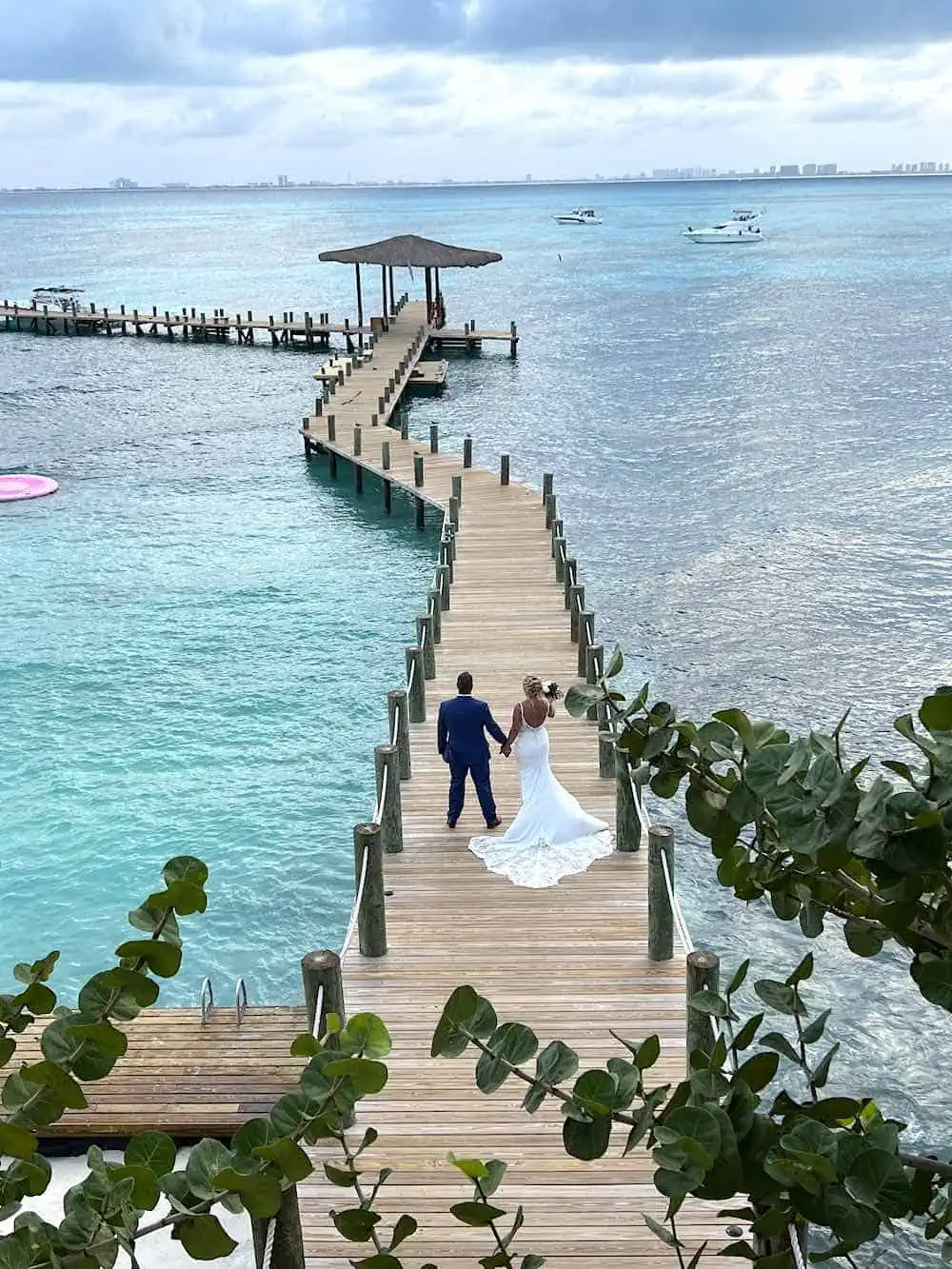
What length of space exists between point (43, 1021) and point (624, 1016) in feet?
17.3

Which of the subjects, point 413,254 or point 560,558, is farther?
point 413,254

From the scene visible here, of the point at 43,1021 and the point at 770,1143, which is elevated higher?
the point at 770,1143

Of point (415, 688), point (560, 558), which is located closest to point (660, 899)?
point (415, 688)

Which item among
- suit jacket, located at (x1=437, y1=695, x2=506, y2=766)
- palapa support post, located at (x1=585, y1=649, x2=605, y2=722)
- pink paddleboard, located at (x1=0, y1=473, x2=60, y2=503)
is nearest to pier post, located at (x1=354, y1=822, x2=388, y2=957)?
suit jacket, located at (x1=437, y1=695, x2=506, y2=766)

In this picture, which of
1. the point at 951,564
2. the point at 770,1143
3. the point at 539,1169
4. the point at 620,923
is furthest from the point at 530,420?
the point at 770,1143

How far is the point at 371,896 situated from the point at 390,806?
2057mm

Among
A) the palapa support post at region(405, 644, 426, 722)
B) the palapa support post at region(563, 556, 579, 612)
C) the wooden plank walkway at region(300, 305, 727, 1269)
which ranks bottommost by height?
the wooden plank walkway at region(300, 305, 727, 1269)

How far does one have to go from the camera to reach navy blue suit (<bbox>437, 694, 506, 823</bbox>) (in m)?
11.8

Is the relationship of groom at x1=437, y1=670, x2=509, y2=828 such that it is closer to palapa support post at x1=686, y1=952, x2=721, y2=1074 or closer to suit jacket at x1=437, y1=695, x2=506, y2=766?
suit jacket at x1=437, y1=695, x2=506, y2=766

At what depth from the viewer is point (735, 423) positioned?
44.1 metres

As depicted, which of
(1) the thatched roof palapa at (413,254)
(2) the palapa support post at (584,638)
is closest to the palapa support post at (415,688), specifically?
(2) the palapa support post at (584,638)

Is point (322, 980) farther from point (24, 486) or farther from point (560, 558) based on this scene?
point (24, 486)

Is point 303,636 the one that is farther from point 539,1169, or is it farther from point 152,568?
point 539,1169

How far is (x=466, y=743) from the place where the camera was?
1197 centimetres
